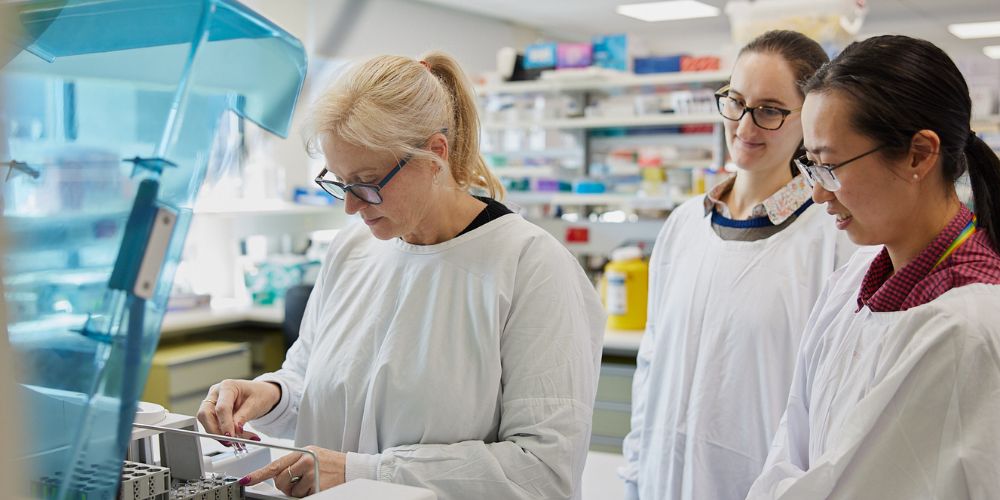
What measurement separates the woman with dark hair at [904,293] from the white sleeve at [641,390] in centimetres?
79

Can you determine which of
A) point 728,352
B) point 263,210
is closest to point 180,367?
point 263,210

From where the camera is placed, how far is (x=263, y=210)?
512 cm

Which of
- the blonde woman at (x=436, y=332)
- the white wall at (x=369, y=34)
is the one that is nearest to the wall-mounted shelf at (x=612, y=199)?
the white wall at (x=369, y=34)

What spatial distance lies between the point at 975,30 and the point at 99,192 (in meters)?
11.4

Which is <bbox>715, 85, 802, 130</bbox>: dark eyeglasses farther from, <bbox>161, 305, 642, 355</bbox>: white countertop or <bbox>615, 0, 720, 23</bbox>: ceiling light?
<bbox>615, 0, 720, 23</bbox>: ceiling light

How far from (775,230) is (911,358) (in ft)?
2.91

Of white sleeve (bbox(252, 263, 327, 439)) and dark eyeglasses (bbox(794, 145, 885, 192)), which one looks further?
white sleeve (bbox(252, 263, 327, 439))

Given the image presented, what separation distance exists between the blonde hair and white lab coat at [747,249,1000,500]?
721 mm

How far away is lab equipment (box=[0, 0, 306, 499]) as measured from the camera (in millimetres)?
743

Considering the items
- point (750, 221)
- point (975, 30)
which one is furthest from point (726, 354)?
point (975, 30)

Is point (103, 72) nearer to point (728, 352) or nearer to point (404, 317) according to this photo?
point (404, 317)

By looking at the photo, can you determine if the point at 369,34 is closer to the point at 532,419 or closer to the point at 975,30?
the point at 975,30

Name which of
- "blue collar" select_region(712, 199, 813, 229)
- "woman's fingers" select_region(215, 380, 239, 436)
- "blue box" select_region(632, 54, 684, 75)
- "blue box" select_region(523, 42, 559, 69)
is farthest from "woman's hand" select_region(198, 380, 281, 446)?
"blue box" select_region(523, 42, 559, 69)

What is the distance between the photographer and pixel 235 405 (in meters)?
1.56
